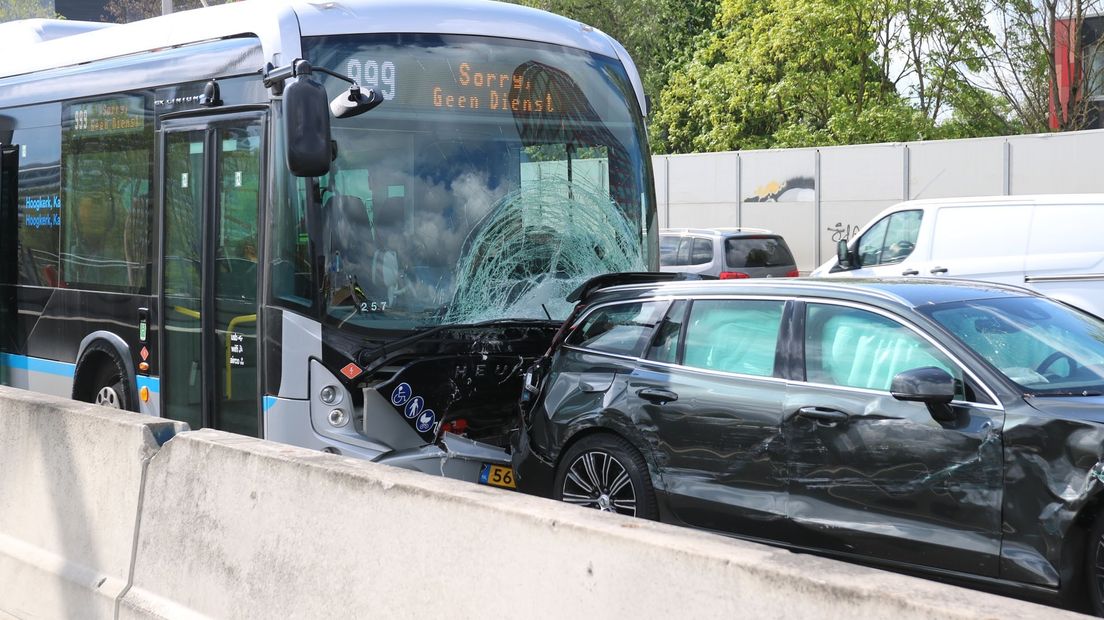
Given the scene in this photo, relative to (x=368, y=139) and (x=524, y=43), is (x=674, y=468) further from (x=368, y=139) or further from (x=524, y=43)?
(x=524, y=43)

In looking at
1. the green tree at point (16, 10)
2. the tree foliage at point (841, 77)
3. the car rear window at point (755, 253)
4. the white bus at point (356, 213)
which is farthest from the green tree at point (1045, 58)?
the green tree at point (16, 10)

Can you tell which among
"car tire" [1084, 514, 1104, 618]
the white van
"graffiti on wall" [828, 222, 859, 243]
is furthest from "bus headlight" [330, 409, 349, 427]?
"graffiti on wall" [828, 222, 859, 243]

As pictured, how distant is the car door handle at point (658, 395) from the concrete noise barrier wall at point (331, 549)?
2.51 metres

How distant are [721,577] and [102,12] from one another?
304 feet

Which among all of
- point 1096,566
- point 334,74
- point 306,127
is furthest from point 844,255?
point 1096,566

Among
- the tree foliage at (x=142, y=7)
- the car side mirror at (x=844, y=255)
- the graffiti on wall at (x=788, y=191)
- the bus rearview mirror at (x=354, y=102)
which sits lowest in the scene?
the car side mirror at (x=844, y=255)

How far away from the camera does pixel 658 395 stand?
687 centimetres

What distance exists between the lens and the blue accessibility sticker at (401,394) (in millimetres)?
7758

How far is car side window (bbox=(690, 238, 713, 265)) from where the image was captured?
21.2 m

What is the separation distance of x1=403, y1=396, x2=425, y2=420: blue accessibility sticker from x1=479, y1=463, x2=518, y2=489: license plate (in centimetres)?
59

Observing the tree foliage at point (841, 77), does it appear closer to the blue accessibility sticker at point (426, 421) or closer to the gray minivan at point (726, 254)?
the gray minivan at point (726, 254)

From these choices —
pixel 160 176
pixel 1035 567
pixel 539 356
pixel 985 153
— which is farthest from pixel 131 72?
pixel 985 153

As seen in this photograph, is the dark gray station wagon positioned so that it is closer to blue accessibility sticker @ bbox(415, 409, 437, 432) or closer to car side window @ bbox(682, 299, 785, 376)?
car side window @ bbox(682, 299, 785, 376)

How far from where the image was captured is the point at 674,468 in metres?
6.71
